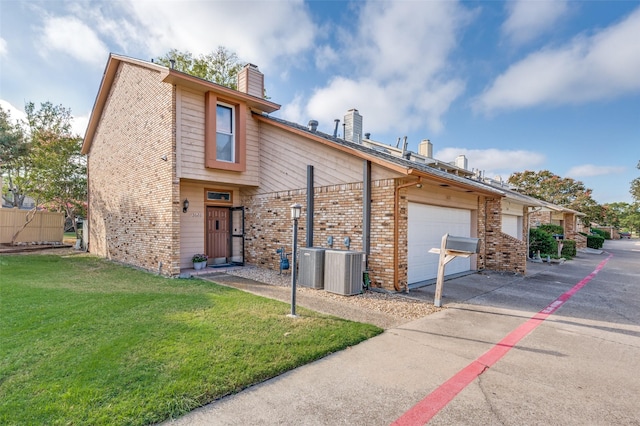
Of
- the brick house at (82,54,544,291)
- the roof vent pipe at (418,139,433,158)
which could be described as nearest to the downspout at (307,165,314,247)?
the brick house at (82,54,544,291)

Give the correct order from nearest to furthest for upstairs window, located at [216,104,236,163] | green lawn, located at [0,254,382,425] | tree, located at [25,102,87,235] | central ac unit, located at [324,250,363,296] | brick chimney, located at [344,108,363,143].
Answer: green lawn, located at [0,254,382,425], central ac unit, located at [324,250,363,296], upstairs window, located at [216,104,236,163], brick chimney, located at [344,108,363,143], tree, located at [25,102,87,235]

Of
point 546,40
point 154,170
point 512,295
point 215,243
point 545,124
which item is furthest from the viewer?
point 545,124

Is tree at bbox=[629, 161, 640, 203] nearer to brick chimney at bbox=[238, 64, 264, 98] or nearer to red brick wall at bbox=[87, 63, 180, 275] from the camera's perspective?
brick chimney at bbox=[238, 64, 264, 98]

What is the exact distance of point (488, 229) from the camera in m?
11.5

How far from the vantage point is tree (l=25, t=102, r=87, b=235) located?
17.8m

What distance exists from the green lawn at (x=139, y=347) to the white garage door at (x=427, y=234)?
4.13 meters

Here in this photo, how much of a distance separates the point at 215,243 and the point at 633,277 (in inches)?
604

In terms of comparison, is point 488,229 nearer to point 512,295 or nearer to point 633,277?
point 512,295

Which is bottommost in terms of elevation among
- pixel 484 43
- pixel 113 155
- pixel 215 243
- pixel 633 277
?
pixel 633 277

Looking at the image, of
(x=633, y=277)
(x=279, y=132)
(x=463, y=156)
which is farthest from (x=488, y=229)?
(x=463, y=156)

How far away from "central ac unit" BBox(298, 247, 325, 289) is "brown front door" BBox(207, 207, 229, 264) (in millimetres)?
4701

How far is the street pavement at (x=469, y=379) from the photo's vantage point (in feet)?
8.96

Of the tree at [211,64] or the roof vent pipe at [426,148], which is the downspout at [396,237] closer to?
the roof vent pipe at [426,148]

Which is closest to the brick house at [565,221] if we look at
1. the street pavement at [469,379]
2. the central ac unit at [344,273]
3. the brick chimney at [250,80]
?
the street pavement at [469,379]
